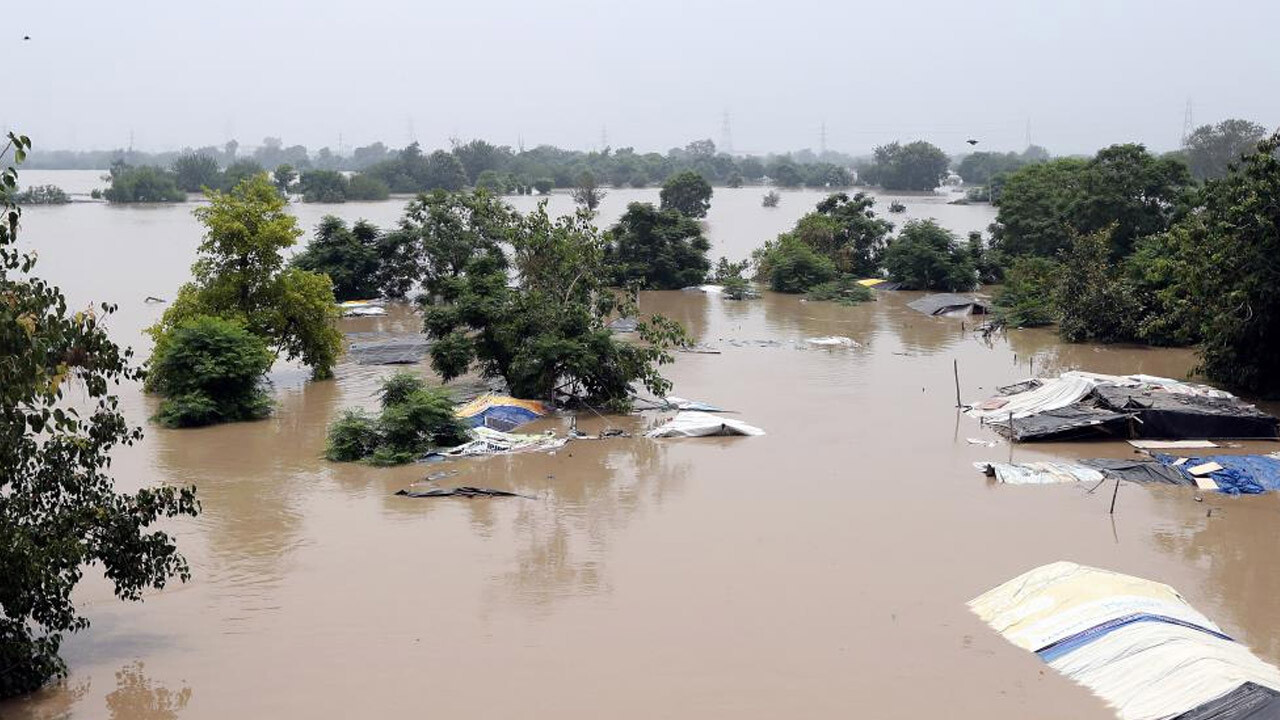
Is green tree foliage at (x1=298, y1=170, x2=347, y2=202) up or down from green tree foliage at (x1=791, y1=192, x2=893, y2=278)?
up

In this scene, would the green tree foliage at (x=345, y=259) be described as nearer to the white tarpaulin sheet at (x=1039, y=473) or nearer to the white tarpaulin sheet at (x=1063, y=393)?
the white tarpaulin sheet at (x=1063, y=393)

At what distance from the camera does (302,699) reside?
844 centimetres

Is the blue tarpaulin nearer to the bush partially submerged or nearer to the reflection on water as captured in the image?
the reflection on water

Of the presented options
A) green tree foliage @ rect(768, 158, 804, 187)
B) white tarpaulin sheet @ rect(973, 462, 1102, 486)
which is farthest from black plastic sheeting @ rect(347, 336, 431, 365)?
green tree foliage @ rect(768, 158, 804, 187)

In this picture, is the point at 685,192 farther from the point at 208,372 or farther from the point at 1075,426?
the point at 1075,426

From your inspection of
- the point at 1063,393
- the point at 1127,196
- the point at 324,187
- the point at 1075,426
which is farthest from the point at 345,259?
the point at 324,187

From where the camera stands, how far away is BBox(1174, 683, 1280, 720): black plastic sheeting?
24.1ft

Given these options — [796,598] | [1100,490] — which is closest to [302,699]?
[796,598]

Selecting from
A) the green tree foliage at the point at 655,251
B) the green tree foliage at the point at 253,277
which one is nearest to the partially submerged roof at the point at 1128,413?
the green tree foliage at the point at 253,277

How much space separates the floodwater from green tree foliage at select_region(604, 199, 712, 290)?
53.2ft

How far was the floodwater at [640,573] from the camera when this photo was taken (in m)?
8.62

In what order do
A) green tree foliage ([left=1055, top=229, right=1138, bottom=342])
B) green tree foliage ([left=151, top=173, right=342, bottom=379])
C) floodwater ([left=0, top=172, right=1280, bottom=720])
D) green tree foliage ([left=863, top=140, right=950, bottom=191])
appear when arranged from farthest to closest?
green tree foliage ([left=863, top=140, right=950, bottom=191])
green tree foliage ([left=1055, top=229, right=1138, bottom=342])
green tree foliage ([left=151, top=173, right=342, bottom=379])
floodwater ([left=0, top=172, right=1280, bottom=720])

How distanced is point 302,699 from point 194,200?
255ft

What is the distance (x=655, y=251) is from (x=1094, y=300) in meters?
14.6
